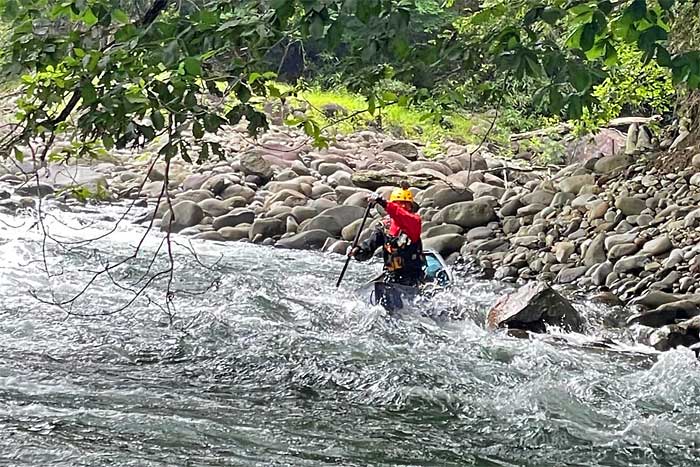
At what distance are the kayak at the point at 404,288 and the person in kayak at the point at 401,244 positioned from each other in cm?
7

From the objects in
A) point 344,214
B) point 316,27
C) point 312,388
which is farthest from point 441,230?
point 316,27

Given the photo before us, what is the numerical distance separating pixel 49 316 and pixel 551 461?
429 cm

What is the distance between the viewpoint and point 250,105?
247cm

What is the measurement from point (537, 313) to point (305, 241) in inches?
191

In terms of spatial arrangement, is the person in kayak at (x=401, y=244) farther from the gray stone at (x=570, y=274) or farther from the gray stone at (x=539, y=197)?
the gray stone at (x=539, y=197)

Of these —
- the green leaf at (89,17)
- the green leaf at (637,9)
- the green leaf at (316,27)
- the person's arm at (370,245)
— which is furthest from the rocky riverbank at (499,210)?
the green leaf at (316,27)

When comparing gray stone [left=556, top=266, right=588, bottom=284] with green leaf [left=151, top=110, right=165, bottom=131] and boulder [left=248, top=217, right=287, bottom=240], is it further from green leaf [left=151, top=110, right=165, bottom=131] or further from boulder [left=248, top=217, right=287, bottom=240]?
green leaf [left=151, top=110, right=165, bottom=131]

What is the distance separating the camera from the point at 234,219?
12.8m

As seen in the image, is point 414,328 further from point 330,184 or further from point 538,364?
point 330,184

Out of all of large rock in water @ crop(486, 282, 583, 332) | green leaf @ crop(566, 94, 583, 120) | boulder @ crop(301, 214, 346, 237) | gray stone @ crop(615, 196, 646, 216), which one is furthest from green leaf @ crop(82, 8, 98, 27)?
boulder @ crop(301, 214, 346, 237)

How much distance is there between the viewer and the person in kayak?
305 inches

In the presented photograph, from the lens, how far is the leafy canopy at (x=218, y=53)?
2184 millimetres

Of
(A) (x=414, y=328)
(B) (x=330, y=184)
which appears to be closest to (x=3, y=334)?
(A) (x=414, y=328)

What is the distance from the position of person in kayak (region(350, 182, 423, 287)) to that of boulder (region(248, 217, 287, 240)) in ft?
14.6
